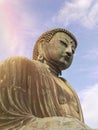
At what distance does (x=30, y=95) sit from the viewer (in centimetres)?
805

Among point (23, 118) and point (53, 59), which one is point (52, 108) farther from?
point (53, 59)

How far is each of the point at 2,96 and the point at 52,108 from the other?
0.78 metres

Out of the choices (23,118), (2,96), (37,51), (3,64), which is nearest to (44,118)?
(23,118)

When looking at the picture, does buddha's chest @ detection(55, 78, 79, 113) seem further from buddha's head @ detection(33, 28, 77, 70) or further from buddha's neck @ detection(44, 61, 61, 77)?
buddha's head @ detection(33, 28, 77, 70)

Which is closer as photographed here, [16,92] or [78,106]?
[16,92]

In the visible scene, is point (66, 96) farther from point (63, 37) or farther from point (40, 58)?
point (63, 37)

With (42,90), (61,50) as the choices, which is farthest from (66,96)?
(61,50)

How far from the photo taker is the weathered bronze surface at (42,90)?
7.50 meters

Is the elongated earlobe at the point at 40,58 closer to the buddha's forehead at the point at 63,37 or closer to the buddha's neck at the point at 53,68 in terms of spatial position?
the buddha's neck at the point at 53,68

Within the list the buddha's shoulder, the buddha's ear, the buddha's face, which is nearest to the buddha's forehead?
the buddha's face

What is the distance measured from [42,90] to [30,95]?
22 centimetres

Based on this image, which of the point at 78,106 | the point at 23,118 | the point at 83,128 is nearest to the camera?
the point at 83,128

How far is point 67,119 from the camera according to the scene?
7203 millimetres

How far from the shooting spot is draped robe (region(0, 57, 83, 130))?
777cm
